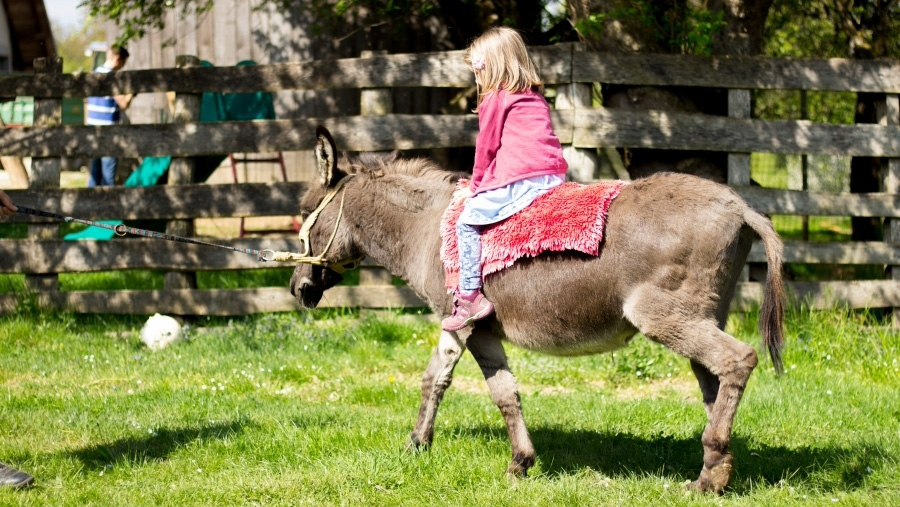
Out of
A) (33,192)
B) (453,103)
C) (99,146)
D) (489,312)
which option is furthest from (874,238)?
(33,192)

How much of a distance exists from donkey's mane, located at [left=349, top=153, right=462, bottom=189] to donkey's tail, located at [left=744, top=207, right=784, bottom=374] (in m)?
1.84

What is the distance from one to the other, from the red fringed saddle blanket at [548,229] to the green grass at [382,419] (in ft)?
3.85

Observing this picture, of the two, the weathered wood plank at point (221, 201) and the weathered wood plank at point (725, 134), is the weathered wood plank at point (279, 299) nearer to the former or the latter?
the weathered wood plank at point (221, 201)

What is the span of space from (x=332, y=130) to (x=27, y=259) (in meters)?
3.28

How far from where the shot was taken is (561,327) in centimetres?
461

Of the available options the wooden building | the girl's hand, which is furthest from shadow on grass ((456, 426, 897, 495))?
the wooden building

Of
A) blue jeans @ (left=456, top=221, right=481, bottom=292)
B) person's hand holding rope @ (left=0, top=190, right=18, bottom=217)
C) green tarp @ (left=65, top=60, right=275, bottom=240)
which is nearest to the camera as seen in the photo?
blue jeans @ (left=456, top=221, right=481, bottom=292)

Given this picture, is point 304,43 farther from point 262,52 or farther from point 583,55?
point 583,55

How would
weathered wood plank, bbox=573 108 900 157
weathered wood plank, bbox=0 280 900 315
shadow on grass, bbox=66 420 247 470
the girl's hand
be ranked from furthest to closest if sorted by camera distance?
1. weathered wood plank, bbox=0 280 900 315
2. weathered wood plank, bbox=573 108 900 157
3. shadow on grass, bbox=66 420 247 470
4. the girl's hand

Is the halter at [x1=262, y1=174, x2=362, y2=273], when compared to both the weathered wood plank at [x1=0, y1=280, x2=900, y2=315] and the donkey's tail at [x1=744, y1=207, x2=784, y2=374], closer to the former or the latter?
the donkey's tail at [x1=744, y1=207, x2=784, y2=374]

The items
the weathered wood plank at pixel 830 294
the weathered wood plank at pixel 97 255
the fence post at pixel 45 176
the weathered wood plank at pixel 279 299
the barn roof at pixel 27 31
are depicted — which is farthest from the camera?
the barn roof at pixel 27 31

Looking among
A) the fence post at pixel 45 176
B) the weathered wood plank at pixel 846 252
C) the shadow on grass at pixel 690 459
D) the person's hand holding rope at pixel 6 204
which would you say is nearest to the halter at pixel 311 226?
the shadow on grass at pixel 690 459

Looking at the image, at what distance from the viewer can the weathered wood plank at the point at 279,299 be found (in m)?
8.28

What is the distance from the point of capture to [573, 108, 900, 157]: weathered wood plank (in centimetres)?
794
